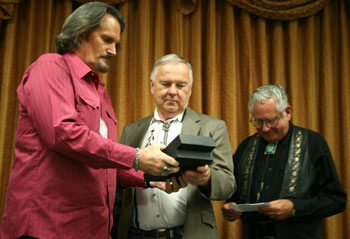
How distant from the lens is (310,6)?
3.10 metres

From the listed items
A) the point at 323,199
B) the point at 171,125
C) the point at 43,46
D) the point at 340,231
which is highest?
the point at 43,46

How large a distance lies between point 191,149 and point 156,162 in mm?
158

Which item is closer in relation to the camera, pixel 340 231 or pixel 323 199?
pixel 323 199

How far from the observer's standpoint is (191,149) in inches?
54.4

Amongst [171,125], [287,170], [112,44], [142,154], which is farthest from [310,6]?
[142,154]

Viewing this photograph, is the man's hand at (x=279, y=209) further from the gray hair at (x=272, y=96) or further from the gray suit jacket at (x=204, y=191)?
the gray hair at (x=272, y=96)

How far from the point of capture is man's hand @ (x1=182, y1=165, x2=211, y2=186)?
1544 mm

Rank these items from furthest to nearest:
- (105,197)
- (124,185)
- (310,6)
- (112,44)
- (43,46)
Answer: (310,6) → (43,46) → (124,185) → (112,44) → (105,197)

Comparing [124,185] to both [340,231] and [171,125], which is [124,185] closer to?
[171,125]

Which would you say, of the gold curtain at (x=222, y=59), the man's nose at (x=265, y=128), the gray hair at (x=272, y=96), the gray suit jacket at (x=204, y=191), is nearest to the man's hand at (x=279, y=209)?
the gray suit jacket at (x=204, y=191)

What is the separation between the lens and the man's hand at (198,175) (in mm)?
1544

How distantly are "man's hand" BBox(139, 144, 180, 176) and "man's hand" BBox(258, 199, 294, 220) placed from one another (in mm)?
890

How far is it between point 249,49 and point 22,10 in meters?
1.99

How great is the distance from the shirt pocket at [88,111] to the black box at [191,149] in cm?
34
